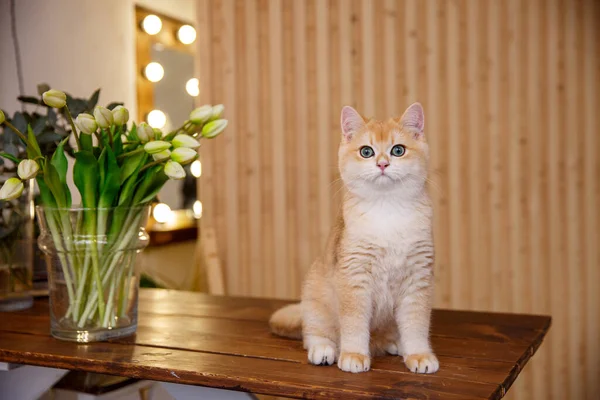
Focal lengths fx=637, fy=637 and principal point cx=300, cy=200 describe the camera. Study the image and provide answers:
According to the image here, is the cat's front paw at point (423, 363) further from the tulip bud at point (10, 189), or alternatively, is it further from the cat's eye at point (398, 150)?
the tulip bud at point (10, 189)

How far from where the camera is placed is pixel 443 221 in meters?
2.53

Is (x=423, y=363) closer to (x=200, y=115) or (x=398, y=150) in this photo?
(x=398, y=150)

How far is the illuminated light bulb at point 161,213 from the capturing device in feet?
11.1

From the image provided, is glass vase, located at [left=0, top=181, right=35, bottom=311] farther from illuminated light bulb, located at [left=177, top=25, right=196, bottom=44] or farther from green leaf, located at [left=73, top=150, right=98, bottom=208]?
illuminated light bulb, located at [left=177, top=25, right=196, bottom=44]

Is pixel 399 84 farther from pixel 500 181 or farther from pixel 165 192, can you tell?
pixel 165 192

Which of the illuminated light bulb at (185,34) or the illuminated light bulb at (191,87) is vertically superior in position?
the illuminated light bulb at (185,34)

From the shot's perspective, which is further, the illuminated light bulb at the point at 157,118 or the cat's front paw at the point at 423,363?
the illuminated light bulb at the point at 157,118

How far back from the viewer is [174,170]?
47.3 inches

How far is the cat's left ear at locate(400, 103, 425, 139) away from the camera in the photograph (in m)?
1.14

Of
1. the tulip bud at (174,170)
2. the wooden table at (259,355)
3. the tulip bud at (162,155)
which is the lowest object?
the wooden table at (259,355)

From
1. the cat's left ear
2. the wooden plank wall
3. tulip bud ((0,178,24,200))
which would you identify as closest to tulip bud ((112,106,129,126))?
tulip bud ((0,178,24,200))

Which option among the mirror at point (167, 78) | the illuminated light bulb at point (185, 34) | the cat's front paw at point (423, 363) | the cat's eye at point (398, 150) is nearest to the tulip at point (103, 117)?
the cat's eye at point (398, 150)

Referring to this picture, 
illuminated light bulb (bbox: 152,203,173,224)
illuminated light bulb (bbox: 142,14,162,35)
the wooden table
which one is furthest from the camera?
illuminated light bulb (bbox: 152,203,173,224)

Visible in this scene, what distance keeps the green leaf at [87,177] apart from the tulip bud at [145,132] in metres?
0.10
